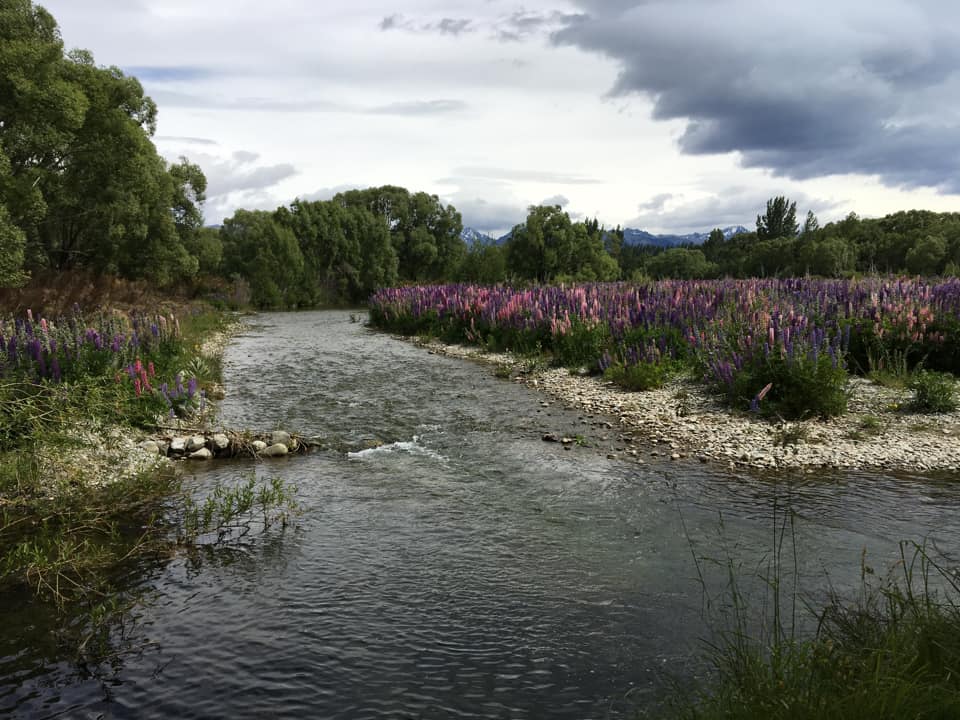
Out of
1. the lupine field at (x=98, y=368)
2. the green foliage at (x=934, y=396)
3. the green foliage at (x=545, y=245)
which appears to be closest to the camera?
the lupine field at (x=98, y=368)

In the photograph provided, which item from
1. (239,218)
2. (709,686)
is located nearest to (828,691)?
(709,686)

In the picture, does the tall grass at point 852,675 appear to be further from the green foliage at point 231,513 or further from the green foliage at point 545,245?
the green foliage at point 545,245

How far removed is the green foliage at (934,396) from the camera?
33.8 feet

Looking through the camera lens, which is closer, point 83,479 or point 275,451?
point 83,479

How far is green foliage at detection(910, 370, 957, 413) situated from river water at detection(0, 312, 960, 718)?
3078mm

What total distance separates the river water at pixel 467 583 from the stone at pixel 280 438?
0.61 meters

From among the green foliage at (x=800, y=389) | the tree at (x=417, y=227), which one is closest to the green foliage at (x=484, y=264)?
the tree at (x=417, y=227)

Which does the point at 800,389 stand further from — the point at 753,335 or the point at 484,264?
the point at 484,264

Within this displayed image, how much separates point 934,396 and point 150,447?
1236cm

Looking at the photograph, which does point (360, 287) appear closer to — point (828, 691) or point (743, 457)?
point (743, 457)

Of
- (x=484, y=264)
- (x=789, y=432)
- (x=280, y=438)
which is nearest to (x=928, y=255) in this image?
(x=484, y=264)

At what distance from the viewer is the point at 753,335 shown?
12.3 meters

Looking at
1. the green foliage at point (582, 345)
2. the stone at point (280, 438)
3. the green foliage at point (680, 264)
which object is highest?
the green foliage at point (680, 264)

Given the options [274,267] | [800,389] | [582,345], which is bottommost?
[800,389]
